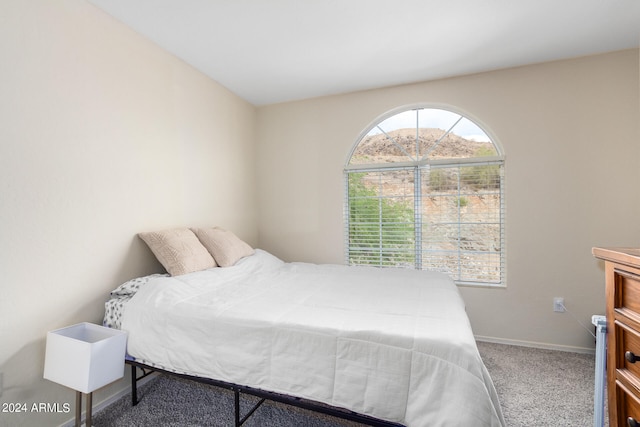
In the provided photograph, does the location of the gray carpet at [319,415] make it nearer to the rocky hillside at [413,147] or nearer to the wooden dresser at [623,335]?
the wooden dresser at [623,335]

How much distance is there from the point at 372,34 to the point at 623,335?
7.49 ft

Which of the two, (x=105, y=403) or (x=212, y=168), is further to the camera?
(x=212, y=168)

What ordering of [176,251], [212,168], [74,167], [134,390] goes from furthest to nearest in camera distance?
[212,168] → [176,251] → [134,390] → [74,167]

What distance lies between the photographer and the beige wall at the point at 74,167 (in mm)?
1521

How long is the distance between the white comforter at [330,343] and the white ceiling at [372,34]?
183cm

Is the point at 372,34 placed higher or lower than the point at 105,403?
higher

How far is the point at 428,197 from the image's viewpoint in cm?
313

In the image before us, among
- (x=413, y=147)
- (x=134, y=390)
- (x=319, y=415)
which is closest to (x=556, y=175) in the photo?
(x=413, y=147)

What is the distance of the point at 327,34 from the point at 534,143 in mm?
2163

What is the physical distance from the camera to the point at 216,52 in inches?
98.5

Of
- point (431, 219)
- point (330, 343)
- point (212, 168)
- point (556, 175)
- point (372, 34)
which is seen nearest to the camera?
point (330, 343)

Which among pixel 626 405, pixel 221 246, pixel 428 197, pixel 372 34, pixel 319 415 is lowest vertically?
pixel 319 415

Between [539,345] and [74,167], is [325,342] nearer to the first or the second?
[74,167]

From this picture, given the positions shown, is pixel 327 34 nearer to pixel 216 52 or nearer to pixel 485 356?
pixel 216 52
